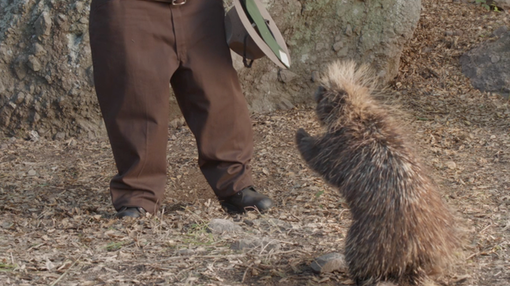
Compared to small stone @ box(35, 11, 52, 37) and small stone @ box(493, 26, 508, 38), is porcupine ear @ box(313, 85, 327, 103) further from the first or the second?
small stone @ box(493, 26, 508, 38)

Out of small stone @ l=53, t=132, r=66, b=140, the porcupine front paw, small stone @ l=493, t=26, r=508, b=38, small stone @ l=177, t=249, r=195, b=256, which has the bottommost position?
small stone @ l=53, t=132, r=66, b=140

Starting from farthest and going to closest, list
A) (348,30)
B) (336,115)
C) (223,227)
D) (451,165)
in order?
(348,30), (451,165), (223,227), (336,115)

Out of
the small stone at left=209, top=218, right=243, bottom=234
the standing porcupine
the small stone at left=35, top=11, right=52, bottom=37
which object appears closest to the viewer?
the standing porcupine

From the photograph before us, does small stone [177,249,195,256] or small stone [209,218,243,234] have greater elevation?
small stone [209,218,243,234]

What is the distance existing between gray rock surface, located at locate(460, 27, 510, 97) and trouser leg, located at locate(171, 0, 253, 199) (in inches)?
128

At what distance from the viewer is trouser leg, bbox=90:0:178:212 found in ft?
11.5

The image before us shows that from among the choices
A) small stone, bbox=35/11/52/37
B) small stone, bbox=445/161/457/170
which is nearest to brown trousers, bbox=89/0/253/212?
→ small stone, bbox=445/161/457/170

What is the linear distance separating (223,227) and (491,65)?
395 centimetres

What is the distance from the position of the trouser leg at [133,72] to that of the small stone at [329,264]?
1.37 metres

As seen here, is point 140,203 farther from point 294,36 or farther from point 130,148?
point 294,36

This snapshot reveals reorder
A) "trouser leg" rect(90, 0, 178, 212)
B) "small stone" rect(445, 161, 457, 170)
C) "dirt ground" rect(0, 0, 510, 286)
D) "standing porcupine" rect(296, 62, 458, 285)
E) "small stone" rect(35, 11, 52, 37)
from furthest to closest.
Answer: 1. "small stone" rect(35, 11, 52, 37)
2. "small stone" rect(445, 161, 457, 170)
3. "trouser leg" rect(90, 0, 178, 212)
4. "dirt ground" rect(0, 0, 510, 286)
5. "standing porcupine" rect(296, 62, 458, 285)

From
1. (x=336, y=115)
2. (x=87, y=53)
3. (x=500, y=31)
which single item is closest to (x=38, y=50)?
(x=87, y=53)

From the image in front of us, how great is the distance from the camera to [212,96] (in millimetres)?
3686

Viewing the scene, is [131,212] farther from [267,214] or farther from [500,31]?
[500,31]
